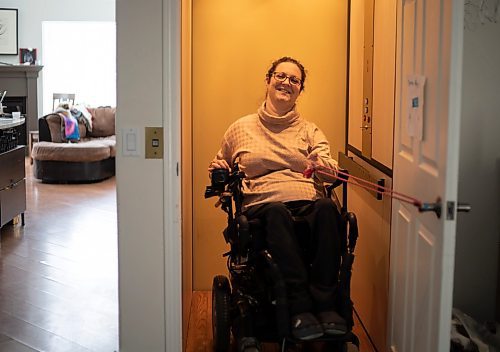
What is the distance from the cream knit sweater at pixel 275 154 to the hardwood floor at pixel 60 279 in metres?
1.08

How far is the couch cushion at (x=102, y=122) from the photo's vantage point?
30.8ft

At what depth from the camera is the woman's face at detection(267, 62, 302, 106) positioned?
11.3ft

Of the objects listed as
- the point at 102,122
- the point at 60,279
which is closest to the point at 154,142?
the point at 60,279

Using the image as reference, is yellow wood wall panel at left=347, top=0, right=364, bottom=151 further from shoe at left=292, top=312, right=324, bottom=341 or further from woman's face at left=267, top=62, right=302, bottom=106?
shoe at left=292, top=312, right=324, bottom=341

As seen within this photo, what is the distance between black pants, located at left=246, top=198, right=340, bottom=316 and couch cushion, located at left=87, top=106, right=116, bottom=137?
6892 mm

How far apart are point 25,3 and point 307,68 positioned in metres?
8.31

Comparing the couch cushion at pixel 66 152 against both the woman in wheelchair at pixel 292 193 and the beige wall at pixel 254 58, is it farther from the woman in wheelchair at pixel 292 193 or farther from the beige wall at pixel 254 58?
the woman in wheelchair at pixel 292 193

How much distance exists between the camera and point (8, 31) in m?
11.0

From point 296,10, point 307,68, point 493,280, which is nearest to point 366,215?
point 493,280

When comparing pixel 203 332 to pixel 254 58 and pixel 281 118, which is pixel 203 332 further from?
pixel 254 58

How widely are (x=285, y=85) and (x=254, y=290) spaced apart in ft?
3.54

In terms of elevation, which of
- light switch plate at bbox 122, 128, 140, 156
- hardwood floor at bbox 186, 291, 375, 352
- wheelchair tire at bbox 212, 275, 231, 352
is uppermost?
light switch plate at bbox 122, 128, 140, 156

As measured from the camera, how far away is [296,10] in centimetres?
400

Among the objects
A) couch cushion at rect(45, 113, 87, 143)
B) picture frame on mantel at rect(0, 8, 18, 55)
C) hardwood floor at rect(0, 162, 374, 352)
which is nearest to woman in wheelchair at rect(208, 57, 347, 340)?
hardwood floor at rect(0, 162, 374, 352)
